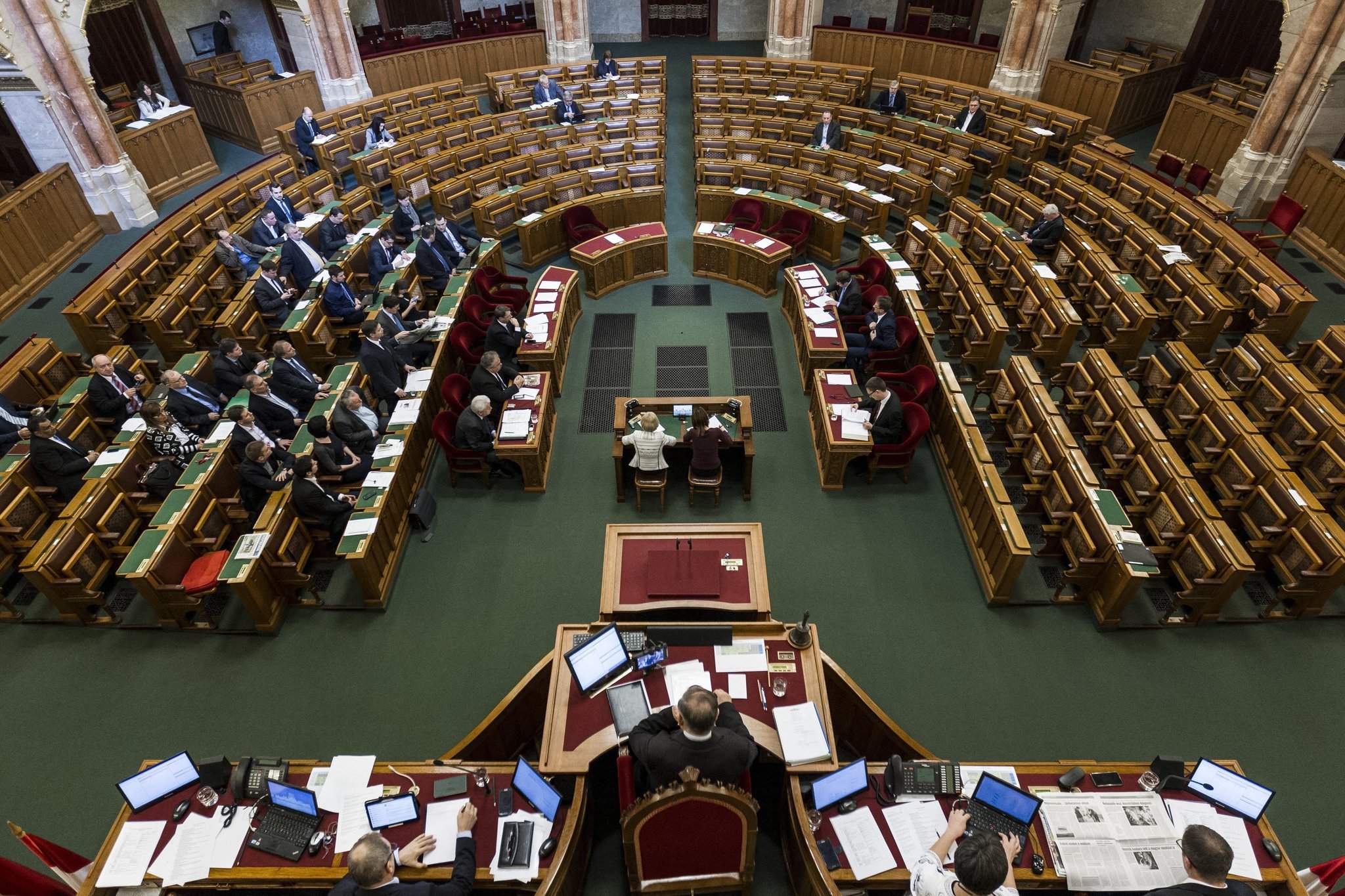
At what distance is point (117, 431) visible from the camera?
8.82 metres

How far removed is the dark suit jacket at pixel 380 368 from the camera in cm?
871

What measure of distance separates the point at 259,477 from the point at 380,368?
2.06 meters

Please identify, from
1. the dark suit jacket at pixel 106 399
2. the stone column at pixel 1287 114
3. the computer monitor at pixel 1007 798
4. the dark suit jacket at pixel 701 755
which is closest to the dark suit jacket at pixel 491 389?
the dark suit jacket at pixel 106 399

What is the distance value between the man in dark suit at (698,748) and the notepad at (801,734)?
70 cm

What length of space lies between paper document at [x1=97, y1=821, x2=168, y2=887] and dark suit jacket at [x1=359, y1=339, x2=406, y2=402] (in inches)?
204

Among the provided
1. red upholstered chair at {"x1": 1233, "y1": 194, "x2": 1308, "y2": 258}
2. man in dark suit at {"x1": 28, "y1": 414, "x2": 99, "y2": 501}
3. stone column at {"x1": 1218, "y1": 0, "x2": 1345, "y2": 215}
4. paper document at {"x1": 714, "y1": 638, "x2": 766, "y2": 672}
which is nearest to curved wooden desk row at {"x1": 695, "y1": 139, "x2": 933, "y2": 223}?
red upholstered chair at {"x1": 1233, "y1": 194, "x2": 1308, "y2": 258}

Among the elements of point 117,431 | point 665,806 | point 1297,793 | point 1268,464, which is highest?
point 665,806

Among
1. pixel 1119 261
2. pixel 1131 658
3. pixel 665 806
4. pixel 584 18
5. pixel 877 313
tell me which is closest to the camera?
pixel 665 806

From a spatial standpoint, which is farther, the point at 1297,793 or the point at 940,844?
the point at 1297,793

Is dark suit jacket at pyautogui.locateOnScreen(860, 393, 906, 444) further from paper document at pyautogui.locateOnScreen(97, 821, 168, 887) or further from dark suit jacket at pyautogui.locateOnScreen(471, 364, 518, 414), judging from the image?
paper document at pyautogui.locateOnScreen(97, 821, 168, 887)

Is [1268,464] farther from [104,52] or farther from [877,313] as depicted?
[104,52]

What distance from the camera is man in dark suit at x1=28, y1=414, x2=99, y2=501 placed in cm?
740

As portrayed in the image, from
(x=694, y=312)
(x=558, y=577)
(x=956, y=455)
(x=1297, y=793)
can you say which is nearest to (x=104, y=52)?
(x=694, y=312)

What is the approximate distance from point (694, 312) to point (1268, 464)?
7.45m
